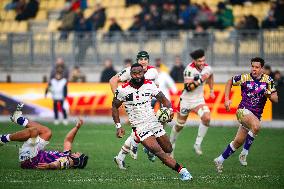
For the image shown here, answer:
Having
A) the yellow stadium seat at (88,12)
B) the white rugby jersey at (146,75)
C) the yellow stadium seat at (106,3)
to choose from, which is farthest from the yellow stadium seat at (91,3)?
the white rugby jersey at (146,75)

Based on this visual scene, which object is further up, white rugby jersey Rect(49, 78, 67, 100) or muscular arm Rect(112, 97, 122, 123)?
muscular arm Rect(112, 97, 122, 123)

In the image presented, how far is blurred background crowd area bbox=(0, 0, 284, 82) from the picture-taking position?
3234 centimetres

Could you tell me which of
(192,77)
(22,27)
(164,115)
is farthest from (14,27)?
(164,115)

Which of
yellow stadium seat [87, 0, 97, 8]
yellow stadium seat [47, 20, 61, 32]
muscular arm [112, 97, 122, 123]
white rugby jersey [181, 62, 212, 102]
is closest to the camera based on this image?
muscular arm [112, 97, 122, 123]

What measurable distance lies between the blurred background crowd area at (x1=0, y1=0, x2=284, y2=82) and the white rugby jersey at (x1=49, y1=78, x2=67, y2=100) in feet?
7.00

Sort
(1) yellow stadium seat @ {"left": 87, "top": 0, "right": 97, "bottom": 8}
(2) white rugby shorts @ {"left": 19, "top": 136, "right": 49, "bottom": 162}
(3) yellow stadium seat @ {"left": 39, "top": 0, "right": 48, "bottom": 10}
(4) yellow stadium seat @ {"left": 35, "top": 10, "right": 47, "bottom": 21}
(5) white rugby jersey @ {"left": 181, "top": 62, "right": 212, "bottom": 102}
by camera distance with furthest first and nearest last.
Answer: (3) yellow stadium seat @ {"left": 39, "top": 0, "right": 48, "bottom": 10} < (4) yellow stadium seat @ {"left": 35, "top": 10, "right": 47, "bottom": 21} < (1) yellow stadium seat @ {"left": 87, "top": 0, "right": 97, "bottom": 8} < (5) white rugby jersey @ {"left": 181, "top": 62, "right": 212, "bottom": 102} < (2) white rugby shorts @ {"left": 19, "top": 136, "right": 49, "bottom": 162}

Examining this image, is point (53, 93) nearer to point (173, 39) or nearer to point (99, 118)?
point (99, 118)

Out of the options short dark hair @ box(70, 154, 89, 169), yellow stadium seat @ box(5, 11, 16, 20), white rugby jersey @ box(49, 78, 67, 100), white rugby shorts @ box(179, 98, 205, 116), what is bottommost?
white rugby jersey @ box(49, 78, 67, 100)

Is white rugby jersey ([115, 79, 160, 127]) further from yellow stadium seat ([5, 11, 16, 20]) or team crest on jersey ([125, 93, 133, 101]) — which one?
yellow stadium seat ([5, 11, 16, 20])

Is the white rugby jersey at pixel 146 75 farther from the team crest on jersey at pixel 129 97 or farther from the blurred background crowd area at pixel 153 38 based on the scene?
the blurred background crowd area at pixel 153 38

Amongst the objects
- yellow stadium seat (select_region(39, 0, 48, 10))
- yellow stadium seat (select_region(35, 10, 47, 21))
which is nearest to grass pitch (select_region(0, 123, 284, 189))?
yellow stadium seat (select_region(35, 10, 47, 21))

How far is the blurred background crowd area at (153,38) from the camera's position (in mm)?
32344

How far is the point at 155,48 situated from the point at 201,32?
2.06 m

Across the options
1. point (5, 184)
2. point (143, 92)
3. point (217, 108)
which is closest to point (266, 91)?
point (143, 92)
